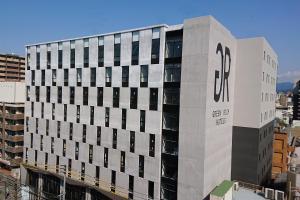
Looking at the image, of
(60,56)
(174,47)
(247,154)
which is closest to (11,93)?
(60,56)

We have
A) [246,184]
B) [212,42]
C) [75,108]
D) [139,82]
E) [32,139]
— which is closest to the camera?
[212,42]

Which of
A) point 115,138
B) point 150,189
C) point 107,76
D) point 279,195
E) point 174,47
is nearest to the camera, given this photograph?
point 279,195

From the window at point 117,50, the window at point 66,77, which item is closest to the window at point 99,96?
the window at point 117,50

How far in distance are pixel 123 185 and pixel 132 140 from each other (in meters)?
7.19

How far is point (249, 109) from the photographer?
47.4 metres

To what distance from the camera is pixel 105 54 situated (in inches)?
1880

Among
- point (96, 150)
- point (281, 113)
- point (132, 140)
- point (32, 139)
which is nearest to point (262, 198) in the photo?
point (132, 140)

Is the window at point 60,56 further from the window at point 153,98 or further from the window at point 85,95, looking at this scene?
the window at point 153,98

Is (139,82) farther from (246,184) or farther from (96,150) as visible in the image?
(246,184)

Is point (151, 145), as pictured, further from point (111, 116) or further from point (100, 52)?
point (100, 52)

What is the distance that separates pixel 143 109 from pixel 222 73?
1240cm

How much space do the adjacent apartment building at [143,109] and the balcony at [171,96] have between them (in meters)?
0.14

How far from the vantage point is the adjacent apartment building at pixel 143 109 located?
38406 millimetres

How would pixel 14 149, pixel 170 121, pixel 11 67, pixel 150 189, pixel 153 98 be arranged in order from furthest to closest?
pixel 11 67
pixel 14 149
pixel 150 189
pixel 153 98
pixel 170 121
